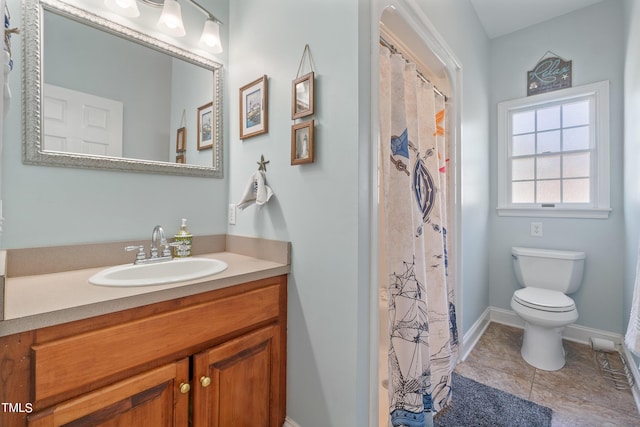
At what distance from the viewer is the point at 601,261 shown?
223 cm

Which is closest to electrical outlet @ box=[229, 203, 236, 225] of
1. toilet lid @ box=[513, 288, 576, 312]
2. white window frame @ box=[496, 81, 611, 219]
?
toilet lid @ box=[513, 288, 576, 312]

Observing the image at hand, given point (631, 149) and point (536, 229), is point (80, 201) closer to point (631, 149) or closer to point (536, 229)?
point (631, 149)

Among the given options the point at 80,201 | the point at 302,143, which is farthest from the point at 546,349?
the point at 80,201

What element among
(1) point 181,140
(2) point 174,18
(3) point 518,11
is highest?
(3) point 518,11

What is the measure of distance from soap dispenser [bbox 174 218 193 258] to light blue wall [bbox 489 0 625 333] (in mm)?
2753

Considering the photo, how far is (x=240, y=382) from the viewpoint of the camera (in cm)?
111

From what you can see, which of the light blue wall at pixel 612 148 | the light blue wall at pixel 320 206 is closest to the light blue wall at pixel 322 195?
the light blue wall at pixel 320 206

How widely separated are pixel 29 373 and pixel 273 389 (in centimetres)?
86

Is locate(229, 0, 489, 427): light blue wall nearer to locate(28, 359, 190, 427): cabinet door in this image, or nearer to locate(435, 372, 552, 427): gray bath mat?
locate(28, 359, 190, 427): cabinet door

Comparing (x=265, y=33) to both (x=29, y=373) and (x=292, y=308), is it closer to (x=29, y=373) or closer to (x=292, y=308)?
(x=292, y=308)

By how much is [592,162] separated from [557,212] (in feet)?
1.54

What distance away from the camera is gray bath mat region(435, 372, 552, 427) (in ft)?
4.69

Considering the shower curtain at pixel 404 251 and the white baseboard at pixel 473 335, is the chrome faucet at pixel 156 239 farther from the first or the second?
the white baseboard at pixel 473 335

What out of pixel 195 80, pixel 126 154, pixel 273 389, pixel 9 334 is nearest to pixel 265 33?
pixel 195 80
